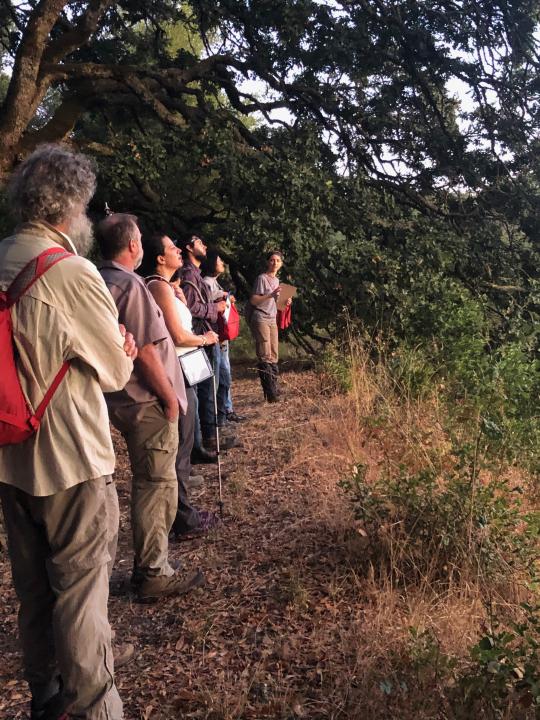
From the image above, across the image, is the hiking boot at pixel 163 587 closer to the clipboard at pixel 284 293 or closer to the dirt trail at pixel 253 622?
the dirt trail at pixel 253 622

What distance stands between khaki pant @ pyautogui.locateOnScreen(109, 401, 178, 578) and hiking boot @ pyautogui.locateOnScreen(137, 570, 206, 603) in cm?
4

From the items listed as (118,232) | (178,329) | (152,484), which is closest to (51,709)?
(152,484)

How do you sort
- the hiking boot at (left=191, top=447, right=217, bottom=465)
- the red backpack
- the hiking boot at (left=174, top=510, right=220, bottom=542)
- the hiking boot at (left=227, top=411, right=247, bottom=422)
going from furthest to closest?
the hiking boot at (left=227, top=411, right=247, bottom=422) → the hiking boot at (left=191, top=447, right=217, bottom=465) → the hiking boot at (left=174, top=510, right=220, bottom=542) → the red backpack

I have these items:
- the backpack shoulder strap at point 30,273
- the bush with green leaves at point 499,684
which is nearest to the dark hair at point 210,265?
the backpack shoulder strap at point 30,273

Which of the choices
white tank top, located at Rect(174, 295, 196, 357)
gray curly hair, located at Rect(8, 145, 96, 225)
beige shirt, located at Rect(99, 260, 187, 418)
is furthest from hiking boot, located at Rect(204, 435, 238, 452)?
gray curly hair, located at Rect(8, 145, 96, 225)

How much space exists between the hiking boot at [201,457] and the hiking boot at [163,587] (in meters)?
2.66

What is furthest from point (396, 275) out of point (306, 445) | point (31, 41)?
point (31, 41)

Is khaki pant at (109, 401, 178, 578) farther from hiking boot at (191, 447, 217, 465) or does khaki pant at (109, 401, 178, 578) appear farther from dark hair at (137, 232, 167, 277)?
hiking boot at (191, 447, 217, 465)

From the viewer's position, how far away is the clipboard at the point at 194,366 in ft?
14.8

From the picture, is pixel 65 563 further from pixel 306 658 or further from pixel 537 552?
pixel 537 552

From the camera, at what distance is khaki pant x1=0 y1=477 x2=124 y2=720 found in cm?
231

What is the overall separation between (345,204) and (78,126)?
819 centimetres

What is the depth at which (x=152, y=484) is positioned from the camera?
12.0ft

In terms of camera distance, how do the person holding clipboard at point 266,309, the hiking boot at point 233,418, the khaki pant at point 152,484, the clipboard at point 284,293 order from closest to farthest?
1. the khaki pant at point 152,484
2. the hiking boot at point 233,418
3. the person holding clipboard at point 266,309
4. the clipboard at point 284,293
